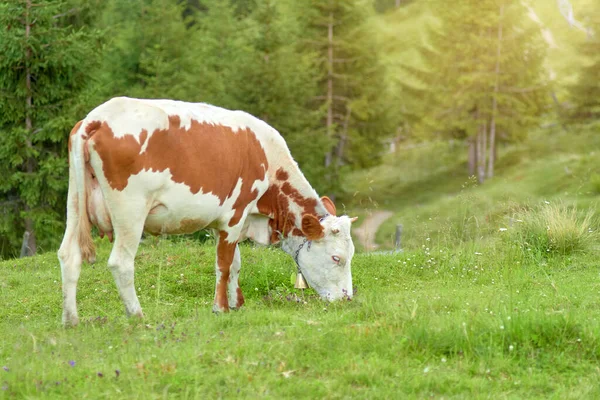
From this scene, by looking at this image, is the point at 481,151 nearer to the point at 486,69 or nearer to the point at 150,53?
the point at 486,69

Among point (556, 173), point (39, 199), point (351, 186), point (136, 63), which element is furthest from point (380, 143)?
point (39, 199)

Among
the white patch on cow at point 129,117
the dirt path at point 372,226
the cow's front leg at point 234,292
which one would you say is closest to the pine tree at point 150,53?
the dirt path at point 372,226

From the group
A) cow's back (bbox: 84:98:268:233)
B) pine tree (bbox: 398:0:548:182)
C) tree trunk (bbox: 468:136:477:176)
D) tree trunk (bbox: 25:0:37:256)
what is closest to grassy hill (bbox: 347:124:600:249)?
tree trunk (bbox: 468:136:477:176)

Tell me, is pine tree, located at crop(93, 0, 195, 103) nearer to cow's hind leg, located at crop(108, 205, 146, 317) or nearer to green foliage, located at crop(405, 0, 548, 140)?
green foliage, located at crop(405, 0, 548, 140)

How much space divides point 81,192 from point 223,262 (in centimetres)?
178

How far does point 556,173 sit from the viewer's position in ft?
108

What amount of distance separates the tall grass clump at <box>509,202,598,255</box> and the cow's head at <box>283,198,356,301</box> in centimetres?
323

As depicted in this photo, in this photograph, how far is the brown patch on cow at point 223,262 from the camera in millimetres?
7746

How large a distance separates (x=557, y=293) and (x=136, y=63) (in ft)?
98.0

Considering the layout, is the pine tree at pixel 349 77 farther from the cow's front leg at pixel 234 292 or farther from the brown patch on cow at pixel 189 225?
the brown patch on cow at pixel 189 225

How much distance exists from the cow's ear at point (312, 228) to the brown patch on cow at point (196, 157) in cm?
64

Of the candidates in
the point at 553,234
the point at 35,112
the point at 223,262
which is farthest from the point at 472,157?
the point at 223,262

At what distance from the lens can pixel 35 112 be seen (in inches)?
762

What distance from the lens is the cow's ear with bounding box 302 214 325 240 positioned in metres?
8.05
